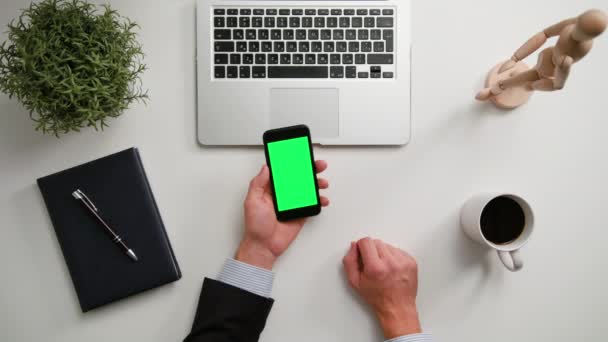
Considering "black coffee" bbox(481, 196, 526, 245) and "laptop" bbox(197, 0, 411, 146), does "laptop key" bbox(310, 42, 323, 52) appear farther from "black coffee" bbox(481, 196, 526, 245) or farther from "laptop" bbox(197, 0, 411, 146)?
"black coffee" bbox(481, 196, 526, 245)

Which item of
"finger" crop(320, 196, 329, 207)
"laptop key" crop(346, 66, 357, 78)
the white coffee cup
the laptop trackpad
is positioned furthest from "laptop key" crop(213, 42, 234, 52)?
the white coffee cup

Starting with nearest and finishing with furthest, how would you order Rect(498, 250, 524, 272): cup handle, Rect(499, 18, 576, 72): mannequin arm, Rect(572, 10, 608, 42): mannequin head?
Rect(572, 10, 608, 42): mannequin head → Rect(499, 18, 576, 72): mannequin arm → Rect(498, 250, 524, 272): cup handle

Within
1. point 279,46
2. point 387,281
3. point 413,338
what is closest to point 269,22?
point 279,46

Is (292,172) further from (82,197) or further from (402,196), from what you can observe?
(82,197)

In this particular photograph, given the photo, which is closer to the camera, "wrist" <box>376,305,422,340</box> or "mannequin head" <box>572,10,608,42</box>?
"mannequin head" <box>572,10,608,42</box>

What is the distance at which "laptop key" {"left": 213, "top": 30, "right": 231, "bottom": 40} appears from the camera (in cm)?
74

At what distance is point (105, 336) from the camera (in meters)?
0.75

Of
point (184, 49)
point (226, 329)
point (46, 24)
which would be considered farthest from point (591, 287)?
point (46, 24)

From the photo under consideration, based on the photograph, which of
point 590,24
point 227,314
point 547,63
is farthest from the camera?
point 227,314

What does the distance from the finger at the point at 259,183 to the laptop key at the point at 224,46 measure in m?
0.23

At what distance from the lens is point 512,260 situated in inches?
27.4

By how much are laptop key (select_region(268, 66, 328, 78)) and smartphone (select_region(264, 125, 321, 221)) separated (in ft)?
0.37

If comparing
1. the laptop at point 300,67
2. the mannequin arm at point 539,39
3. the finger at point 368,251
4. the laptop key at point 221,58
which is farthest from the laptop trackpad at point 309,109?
the mannequin arm at point 539,39

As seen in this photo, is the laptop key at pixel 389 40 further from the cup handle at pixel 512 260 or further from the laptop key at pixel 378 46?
the cup handle at pixel 512 260
